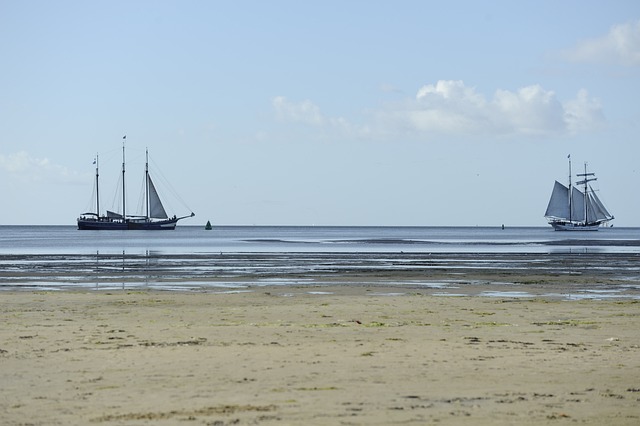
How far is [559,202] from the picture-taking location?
18938 centimetres

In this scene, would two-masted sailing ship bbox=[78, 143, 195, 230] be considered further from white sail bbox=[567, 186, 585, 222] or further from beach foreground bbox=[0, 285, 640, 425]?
beach foreground bbox=[0, 285, 640, 425]

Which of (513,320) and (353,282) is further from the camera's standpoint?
(353,282)

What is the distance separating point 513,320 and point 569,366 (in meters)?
7.16

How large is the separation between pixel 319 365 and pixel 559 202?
181m

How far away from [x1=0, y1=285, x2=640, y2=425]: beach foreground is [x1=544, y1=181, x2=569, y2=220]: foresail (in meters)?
169

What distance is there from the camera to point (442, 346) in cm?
1680

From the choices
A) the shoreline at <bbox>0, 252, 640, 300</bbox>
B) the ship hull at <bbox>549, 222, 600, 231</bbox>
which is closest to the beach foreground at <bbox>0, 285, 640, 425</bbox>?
the shoreline at <bbox>0, 252, 640, 300</bbox>

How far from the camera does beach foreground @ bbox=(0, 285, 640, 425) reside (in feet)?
37.2

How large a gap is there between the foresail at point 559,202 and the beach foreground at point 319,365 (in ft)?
554

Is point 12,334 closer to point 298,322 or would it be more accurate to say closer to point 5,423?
point 298,322

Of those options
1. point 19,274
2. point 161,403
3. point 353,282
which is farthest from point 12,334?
point 19,274

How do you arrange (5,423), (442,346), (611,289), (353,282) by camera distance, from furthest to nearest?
(353,282) < (611,289) < (442,346) < (5,423)

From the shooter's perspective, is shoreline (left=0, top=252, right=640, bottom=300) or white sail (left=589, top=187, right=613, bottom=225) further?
white sail (left=589, top=187, right=613, bottom=225)

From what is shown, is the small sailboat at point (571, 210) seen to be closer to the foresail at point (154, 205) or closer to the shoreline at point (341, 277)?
the foresail at point (154, 205)
